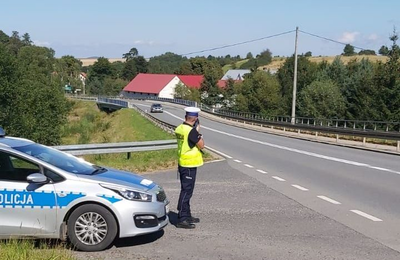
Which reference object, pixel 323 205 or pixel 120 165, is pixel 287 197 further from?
pixel 120 165

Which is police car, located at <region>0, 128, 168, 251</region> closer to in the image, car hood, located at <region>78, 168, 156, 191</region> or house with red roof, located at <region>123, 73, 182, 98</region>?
car hood, located at <region>78, 168, 156, 191</region>

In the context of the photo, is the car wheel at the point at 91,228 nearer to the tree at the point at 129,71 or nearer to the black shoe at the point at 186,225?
the black shoe at the point at 186,225

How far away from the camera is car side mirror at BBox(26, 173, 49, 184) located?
6.56 meters

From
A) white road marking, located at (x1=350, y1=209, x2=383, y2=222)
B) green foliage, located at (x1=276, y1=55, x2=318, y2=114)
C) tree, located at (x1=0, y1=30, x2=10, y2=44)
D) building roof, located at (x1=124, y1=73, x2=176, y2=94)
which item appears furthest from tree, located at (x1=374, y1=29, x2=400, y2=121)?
tree, located at (x1=0, y1=30, x2=10, y2=44)

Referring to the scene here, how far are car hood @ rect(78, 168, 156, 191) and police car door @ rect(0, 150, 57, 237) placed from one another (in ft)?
1.74

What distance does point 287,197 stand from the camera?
35.6 feet

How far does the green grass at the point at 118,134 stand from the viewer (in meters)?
15.8

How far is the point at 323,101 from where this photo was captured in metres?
73.6

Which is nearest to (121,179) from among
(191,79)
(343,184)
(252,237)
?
(252,237)

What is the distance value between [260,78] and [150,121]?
5107 centimetres

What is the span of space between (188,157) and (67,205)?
2150mm

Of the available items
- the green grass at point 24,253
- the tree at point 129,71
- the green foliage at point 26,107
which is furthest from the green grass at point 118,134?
the tree at point 129,71


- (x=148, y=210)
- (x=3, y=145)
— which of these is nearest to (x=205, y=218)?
(x=148, y=210)

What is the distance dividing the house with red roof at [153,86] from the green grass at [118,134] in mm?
45051
